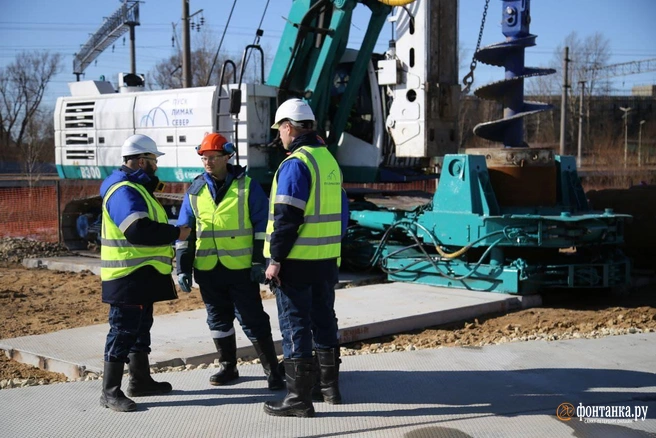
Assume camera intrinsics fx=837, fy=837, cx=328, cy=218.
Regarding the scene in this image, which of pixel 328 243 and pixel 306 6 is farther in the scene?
pixel 306 6

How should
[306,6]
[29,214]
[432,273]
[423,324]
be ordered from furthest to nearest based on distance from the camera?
[29,214]
[306,6]
[432,273]
[423,324]

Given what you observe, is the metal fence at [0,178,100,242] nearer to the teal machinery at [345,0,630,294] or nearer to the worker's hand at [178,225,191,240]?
the teal machinery at [345,0,630,294]

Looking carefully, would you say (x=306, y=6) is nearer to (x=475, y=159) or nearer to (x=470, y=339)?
(x=475, y=159)

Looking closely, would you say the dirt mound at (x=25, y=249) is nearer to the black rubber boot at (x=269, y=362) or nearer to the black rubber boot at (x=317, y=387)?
the black rubber boot at (x=269, y=362)

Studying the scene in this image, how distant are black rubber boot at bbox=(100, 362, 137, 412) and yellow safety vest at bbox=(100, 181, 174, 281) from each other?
23.5 inches

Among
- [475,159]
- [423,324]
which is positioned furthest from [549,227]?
[423,324]

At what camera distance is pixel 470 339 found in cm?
824

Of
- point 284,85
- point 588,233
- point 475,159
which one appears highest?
point 284,85

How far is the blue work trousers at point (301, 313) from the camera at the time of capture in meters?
5.38

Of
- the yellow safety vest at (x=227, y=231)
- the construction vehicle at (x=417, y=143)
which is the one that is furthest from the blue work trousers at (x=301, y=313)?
the construction vehicle at (x=417, y=143)

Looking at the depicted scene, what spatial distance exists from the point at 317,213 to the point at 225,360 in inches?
57.3

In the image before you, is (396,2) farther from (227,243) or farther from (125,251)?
(125,251)

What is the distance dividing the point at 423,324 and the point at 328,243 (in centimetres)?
351

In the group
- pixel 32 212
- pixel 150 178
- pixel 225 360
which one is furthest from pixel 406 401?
pixel 32 212
